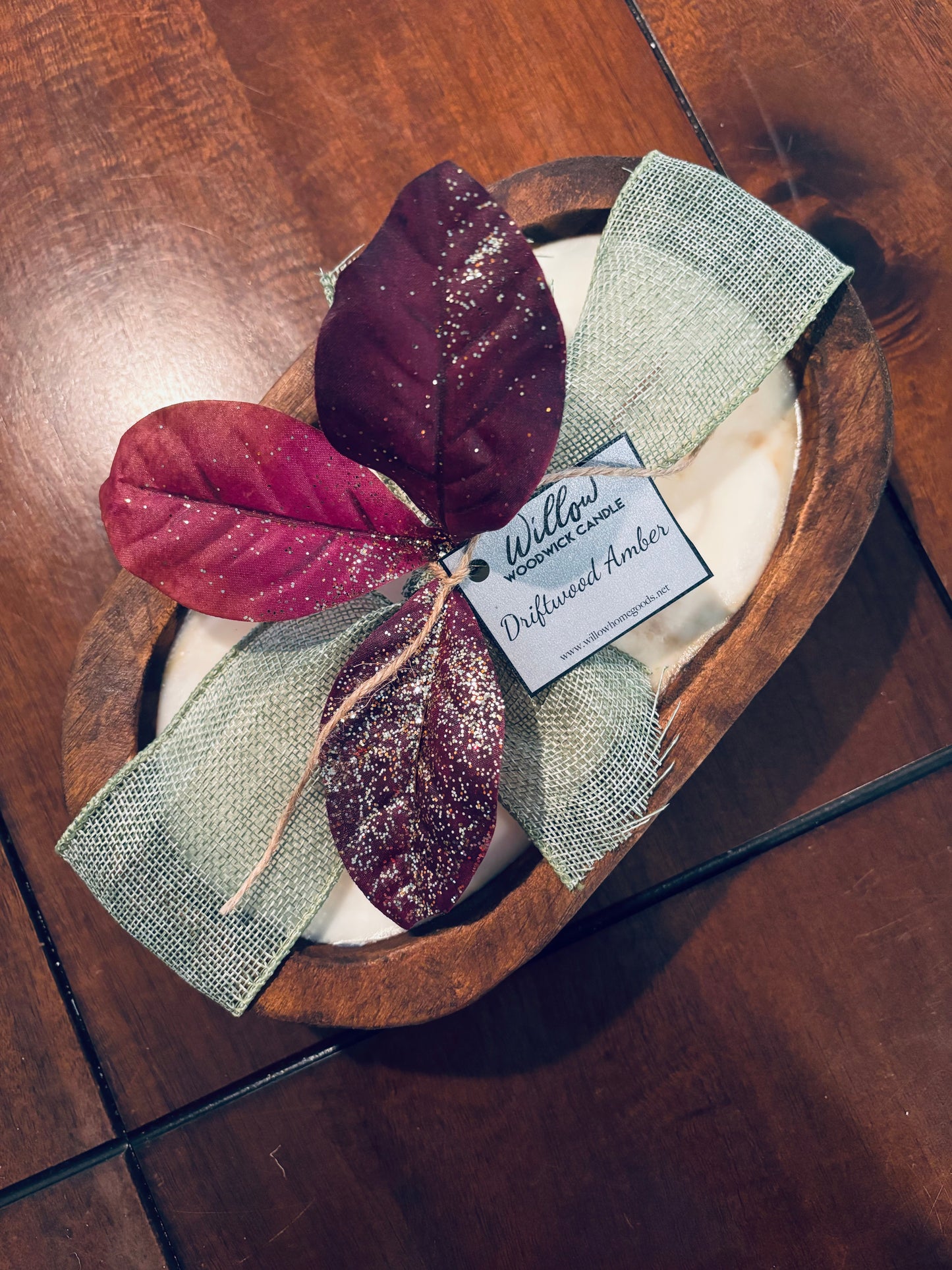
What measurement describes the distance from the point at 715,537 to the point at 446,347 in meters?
0.19

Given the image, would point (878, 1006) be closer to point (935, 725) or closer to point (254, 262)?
point (935, 725)

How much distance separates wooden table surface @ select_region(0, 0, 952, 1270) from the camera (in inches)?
18.9

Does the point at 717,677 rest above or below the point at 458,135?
below

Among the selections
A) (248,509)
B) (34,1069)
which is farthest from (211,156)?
(34,1069)

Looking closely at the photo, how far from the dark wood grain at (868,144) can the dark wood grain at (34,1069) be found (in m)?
0.56

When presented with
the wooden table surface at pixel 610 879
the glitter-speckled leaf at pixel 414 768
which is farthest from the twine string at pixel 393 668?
the wooden table surface at pixel 610 879

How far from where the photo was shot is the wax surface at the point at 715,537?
421 millimetres

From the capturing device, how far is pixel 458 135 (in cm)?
51

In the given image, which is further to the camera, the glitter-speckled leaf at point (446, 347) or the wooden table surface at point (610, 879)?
the wooden table surface at point (610, 879)

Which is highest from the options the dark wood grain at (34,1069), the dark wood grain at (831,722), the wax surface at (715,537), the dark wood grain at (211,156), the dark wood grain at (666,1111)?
the dark wood grain at (211,156)

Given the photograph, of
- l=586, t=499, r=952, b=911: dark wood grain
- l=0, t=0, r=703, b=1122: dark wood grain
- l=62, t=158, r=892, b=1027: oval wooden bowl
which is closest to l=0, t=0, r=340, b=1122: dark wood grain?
l=0, t=0, r=703, b=1122: dark wood grain

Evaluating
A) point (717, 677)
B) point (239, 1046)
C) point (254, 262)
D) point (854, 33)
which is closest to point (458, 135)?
point (254, 262)

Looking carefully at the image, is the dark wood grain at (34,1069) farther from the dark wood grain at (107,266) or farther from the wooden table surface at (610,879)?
the dark wood grain at (107,266)

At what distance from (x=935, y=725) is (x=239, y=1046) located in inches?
17.3
